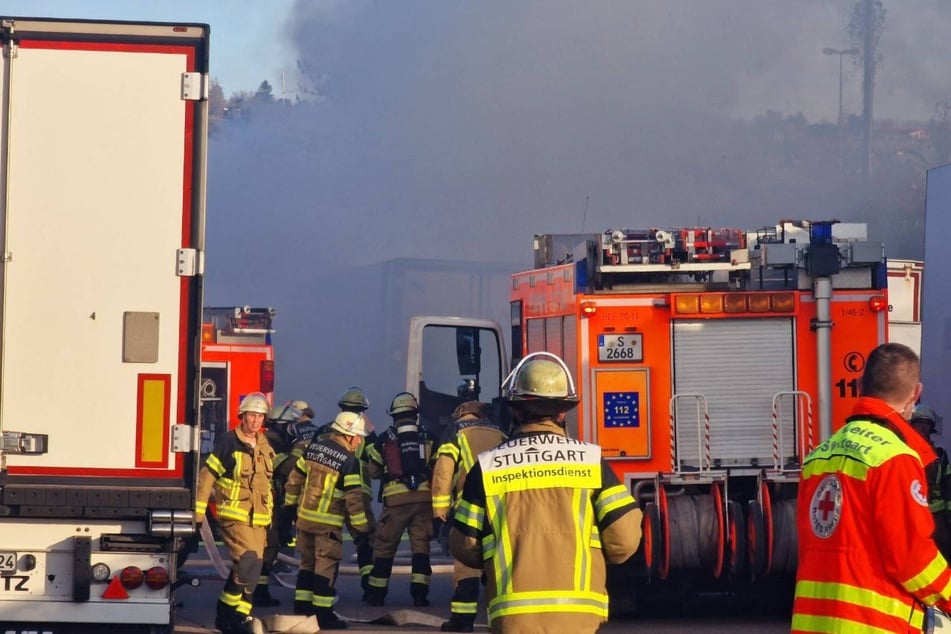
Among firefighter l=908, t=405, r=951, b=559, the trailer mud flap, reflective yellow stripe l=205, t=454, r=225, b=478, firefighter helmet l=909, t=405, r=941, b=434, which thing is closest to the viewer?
the trailer mud flap

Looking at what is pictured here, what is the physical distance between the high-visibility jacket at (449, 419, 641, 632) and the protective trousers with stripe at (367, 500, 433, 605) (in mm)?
6763

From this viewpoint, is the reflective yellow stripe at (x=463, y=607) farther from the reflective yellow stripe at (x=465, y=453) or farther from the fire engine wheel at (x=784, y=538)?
the fire engine wheel at (x=784, y=538)

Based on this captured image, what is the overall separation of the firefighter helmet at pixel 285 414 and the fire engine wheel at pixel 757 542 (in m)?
4.96

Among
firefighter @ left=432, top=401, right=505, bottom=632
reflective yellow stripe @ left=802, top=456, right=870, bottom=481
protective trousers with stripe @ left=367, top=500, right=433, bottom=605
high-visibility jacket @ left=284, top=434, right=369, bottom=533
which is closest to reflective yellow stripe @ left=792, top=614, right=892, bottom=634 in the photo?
reflective yellow stripe @ left=802, top=456, right=870, bottom=481

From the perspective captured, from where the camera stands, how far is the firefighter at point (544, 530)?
448 centimetres

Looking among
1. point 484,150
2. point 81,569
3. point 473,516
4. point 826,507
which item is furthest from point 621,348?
point 484,150

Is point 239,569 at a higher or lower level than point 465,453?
lower

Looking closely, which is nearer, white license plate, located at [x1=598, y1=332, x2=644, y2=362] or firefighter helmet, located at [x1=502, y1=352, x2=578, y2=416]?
firefighter helmet, located at [x1=502, y1=352, x2=578, y2=416]

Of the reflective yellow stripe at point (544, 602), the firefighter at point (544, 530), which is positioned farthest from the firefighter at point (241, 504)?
the reflective yellow stripe at point (544, 602)

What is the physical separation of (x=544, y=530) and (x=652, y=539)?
17.0ft

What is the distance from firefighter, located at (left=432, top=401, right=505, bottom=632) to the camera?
31.4 feet

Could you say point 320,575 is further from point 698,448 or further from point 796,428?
point 796,428

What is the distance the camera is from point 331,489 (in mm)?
10133

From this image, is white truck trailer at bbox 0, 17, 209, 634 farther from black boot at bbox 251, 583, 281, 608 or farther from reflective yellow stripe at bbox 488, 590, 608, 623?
black boot at bbox 251, 583, 281, 608
